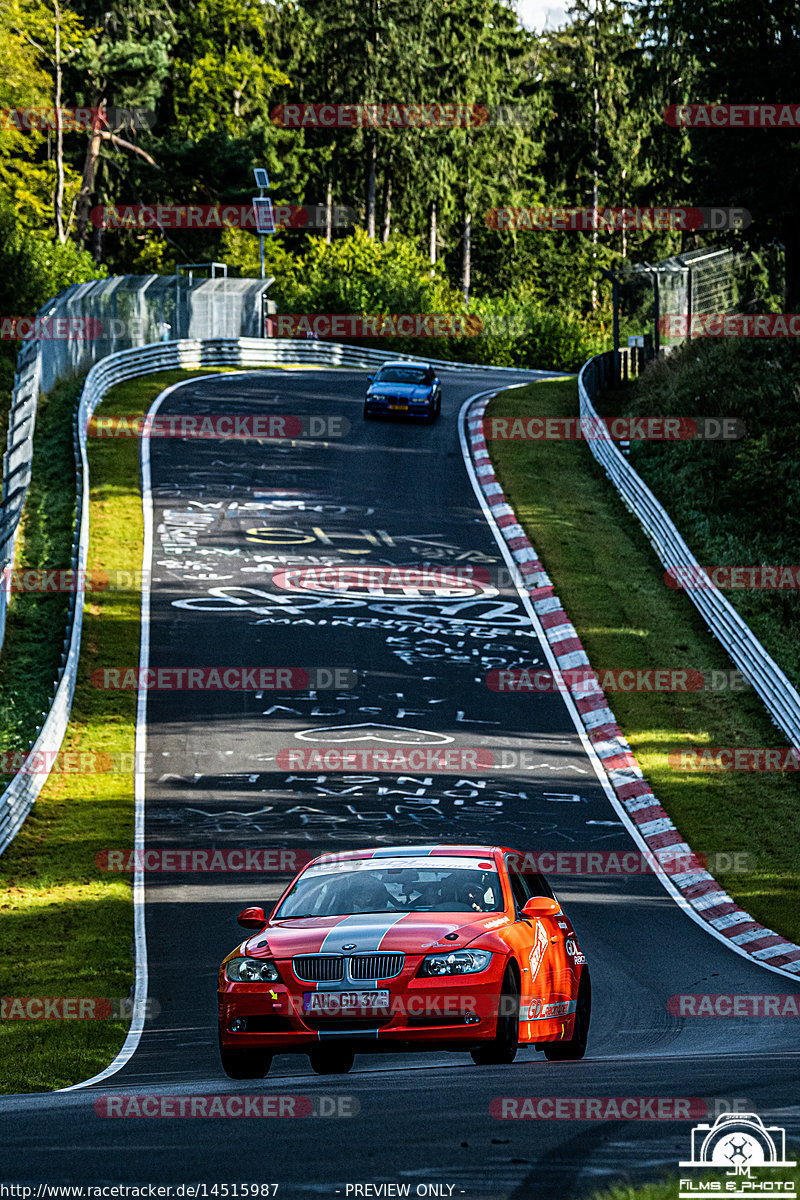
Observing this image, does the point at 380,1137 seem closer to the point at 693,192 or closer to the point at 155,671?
the point at 155,671

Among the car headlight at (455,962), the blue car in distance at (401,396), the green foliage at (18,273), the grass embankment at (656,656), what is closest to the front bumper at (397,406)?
the blue car in distance at (401,396)

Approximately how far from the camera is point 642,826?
1812 centimetres

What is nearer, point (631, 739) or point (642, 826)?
point (642, 826)

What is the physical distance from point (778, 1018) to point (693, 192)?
32.5m

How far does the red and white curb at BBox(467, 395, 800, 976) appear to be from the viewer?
48.2 feet

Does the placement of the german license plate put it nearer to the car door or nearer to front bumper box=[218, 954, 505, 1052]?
front bumper box=[218, 954, 505, 1052]

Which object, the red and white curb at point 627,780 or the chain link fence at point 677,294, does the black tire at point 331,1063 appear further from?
the chain link fence at point 677,294

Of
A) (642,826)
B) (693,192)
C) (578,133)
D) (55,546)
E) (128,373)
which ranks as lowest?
(642,826)

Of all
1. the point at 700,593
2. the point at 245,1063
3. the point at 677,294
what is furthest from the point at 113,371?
the point at 245,1063

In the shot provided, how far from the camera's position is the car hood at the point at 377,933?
27.4 ft

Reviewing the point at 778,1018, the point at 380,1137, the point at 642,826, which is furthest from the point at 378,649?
the point at 380,1137

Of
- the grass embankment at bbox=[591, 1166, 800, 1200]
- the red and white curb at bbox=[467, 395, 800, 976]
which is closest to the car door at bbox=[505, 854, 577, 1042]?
the grass embankment at bbox=[591, 1166, 800, 1200]

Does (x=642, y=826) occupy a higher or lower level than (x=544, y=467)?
lower

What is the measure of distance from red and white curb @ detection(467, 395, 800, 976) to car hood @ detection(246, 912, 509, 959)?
5895 mm
